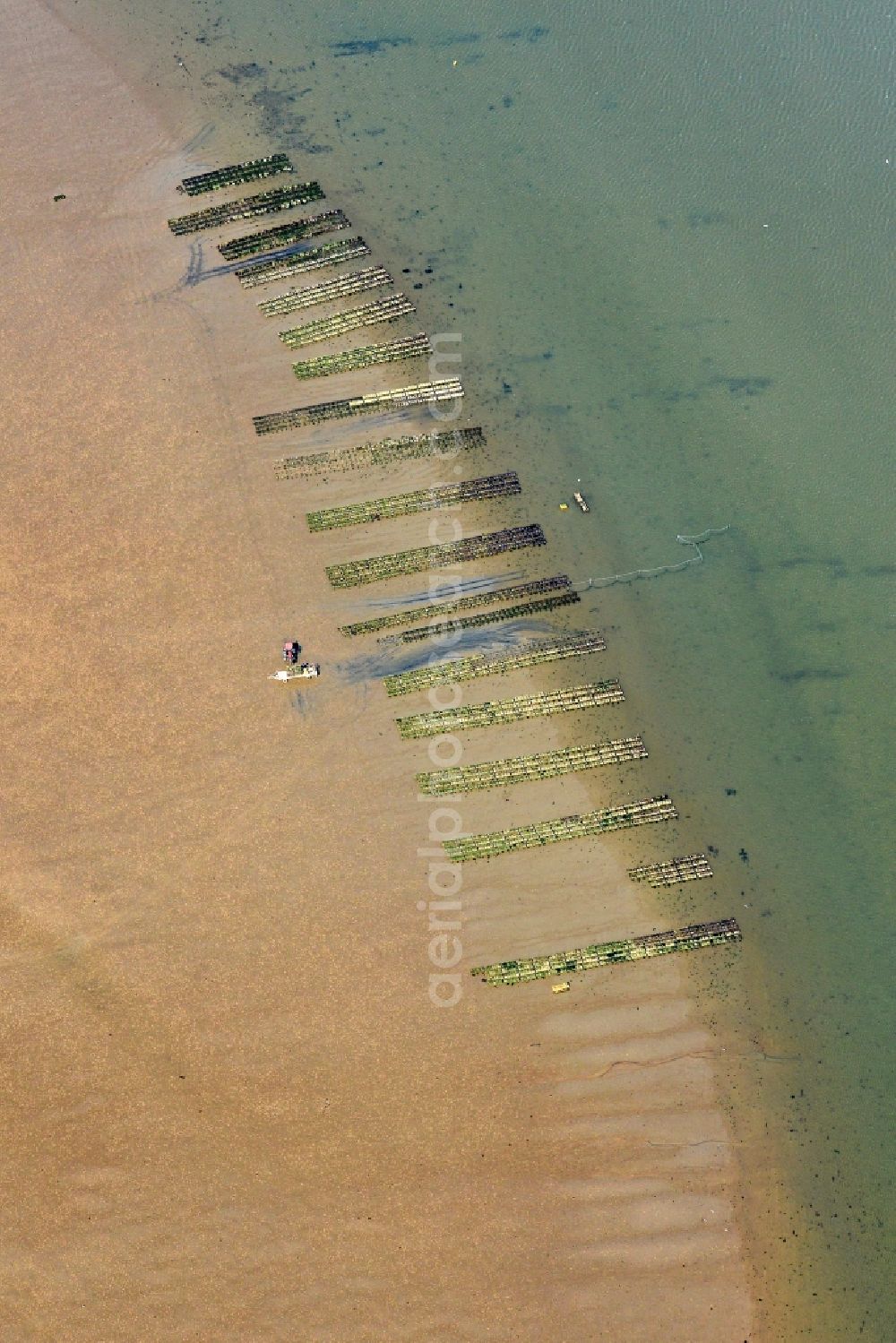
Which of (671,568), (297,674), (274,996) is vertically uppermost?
(671,568)

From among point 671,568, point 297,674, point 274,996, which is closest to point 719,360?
point 671,568

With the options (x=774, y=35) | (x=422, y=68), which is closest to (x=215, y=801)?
(x=422, y=68)

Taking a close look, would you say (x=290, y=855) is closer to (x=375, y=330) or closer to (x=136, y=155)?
(x=375, y=330)

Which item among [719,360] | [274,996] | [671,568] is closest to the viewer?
[274,996]

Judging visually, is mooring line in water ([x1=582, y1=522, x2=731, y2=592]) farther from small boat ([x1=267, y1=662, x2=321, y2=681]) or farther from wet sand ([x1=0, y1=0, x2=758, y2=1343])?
small boat ([x1=267, y1=662, x2=321, y2=681])

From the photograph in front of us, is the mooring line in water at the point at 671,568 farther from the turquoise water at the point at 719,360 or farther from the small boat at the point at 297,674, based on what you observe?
the small boat at the point at 297,674

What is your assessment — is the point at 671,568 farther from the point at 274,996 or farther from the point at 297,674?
the point at 274,996

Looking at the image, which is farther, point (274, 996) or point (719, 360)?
point (719, 360)

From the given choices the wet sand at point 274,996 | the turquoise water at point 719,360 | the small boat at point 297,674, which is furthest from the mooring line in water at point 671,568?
the small boat at point 297,674
